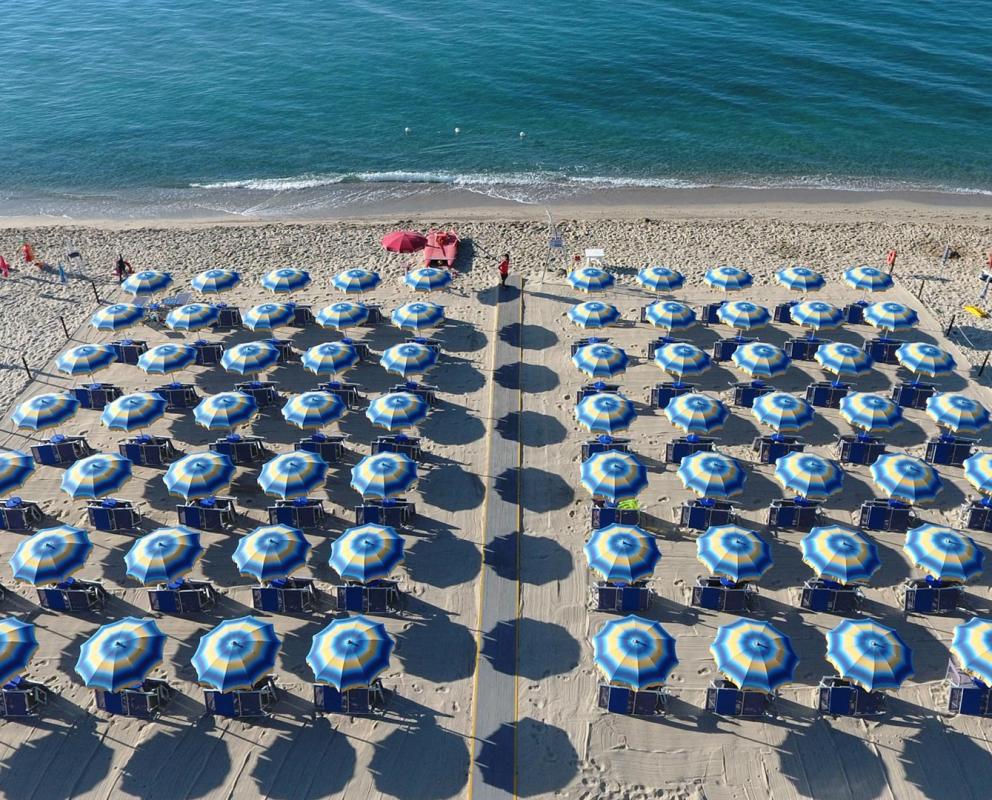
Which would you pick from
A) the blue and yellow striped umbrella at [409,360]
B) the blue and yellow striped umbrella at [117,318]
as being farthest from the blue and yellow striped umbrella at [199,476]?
the blue and yellow striped umbrella at [117,318]

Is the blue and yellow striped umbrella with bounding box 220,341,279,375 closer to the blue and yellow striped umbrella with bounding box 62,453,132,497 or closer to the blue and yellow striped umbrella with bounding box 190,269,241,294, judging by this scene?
the blue and yellow striped umbrella with bounding box 190,269,241,294

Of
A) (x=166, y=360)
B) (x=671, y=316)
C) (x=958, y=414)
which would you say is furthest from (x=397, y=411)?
(x=958, y=414)

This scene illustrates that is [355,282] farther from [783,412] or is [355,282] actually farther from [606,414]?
[783,412]

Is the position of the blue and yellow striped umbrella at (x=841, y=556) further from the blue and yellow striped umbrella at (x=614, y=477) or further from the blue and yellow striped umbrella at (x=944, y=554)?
the blue and yellow striped umbrella at (x=614, y=477)

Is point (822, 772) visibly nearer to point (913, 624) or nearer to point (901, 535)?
point (913, 624)

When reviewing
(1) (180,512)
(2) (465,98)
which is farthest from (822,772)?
(2) (465,98)
